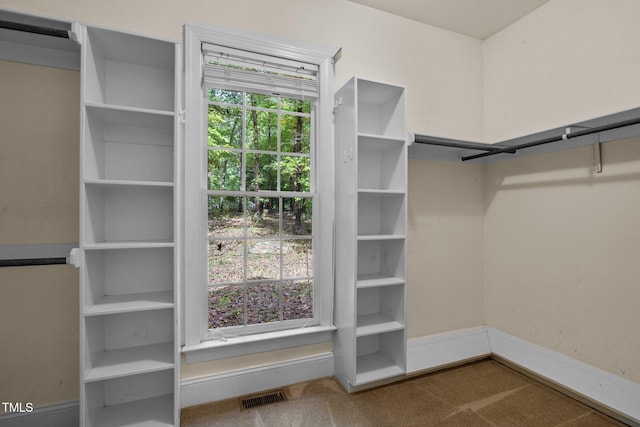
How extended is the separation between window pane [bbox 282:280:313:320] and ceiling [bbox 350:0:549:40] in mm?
2319

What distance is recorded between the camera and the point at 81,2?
1.73 m

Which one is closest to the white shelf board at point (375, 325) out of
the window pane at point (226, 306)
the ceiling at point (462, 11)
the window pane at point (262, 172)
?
the window pane at point (226, 306)

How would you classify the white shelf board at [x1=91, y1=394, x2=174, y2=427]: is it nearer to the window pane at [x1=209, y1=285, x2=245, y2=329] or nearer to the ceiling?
the window pane at [x1=209, y1=285, x2=245, y2=329]

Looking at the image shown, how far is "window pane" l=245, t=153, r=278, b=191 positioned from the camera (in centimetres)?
→ 218

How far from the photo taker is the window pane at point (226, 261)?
2.08 m

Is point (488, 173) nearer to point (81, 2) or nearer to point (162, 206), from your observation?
point (162, 206)

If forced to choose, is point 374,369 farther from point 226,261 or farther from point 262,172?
point 262,172

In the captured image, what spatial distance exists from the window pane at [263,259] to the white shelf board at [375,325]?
2.36 ft

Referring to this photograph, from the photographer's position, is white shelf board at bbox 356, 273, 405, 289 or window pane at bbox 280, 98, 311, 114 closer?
white shelf board at bbox 356, 273, 405, 289

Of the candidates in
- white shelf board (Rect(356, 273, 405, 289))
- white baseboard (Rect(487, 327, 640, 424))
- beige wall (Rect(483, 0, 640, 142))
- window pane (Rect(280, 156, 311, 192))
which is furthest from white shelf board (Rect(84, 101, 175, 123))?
white baseboard (Rect(487, 327, 640, 424))

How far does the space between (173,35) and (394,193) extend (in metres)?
1.82

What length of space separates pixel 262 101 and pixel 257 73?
0.63 feet

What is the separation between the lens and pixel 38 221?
1.68 m

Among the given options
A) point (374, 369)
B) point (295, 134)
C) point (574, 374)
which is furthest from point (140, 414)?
point (574, 374)
